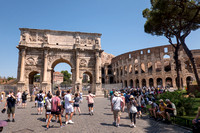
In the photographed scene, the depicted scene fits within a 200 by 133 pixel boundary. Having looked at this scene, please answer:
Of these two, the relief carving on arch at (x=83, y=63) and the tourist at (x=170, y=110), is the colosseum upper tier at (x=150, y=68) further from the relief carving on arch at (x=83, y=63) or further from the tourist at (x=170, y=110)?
the tourist at (x=170, y=110)

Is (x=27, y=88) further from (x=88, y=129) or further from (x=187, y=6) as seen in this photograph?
(x=187, y=6)

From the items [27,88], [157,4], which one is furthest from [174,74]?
→ [27,88]

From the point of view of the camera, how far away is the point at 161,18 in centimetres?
1399

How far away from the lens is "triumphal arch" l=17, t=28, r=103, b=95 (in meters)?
20.3

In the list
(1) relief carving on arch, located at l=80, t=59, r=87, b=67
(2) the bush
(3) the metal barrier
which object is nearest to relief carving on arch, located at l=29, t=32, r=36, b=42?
(1) relief carving on arch, located at l=80, t=59, r=87, b=67

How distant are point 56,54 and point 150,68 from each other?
29.2 meters

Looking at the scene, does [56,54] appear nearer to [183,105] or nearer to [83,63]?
[83,63]

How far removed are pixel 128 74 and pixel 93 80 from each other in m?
20.0

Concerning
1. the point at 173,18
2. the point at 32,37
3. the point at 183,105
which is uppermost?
the point at 32,37

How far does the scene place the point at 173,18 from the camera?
44.3 ft

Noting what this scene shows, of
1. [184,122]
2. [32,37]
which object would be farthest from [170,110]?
[32,37]

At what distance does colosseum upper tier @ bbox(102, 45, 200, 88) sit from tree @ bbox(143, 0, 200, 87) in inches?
757

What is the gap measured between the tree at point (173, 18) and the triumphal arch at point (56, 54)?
1003 cm

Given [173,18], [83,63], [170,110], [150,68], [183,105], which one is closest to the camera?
[170,110]
